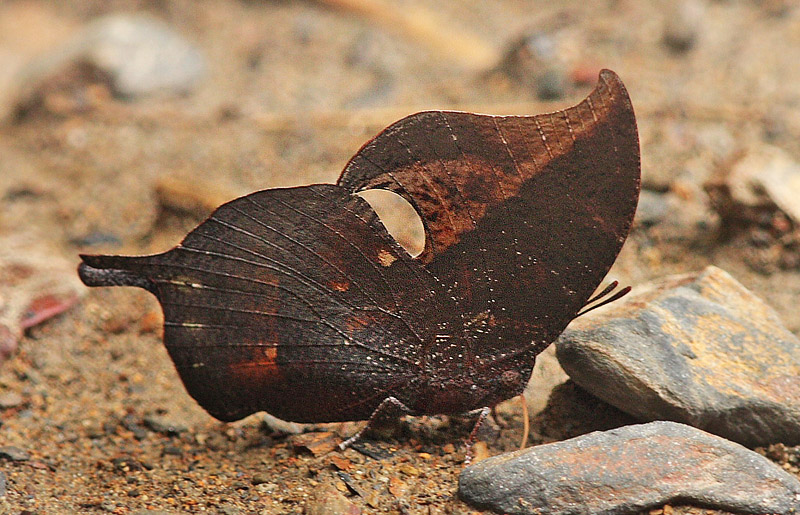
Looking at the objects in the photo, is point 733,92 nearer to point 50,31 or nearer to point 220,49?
point 220,49

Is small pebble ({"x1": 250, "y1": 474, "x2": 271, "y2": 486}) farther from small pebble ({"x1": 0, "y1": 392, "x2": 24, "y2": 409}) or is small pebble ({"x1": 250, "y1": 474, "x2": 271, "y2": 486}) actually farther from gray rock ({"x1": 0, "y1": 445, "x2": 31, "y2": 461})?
small pebble ({"x1": 0, "y1": 392, "x2": 24, "y2": 409})

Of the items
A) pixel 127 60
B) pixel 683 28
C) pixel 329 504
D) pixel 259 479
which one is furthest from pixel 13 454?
pixel 683 28

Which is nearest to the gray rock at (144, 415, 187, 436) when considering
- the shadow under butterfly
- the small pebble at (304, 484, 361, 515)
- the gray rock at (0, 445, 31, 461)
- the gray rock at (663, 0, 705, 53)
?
the gray rock at (0, 445, 31, 461)

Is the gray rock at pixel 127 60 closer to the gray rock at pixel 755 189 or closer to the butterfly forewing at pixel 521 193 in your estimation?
the gray rock at pixel 755 189

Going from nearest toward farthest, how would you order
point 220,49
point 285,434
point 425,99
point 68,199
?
point 285,434 → point 68,199 → point 425,99 → point 220,49

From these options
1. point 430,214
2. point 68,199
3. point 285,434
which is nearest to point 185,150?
point 68,199

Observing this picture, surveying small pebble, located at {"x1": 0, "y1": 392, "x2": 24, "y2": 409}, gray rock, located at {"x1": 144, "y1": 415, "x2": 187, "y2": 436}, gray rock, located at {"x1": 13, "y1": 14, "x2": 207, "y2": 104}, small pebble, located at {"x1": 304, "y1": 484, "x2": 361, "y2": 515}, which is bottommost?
small pebble, located at {"x1": 304, "y1": 484, "x2": 361, "y2": 515}

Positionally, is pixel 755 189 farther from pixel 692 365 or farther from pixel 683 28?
pixel 683 28
